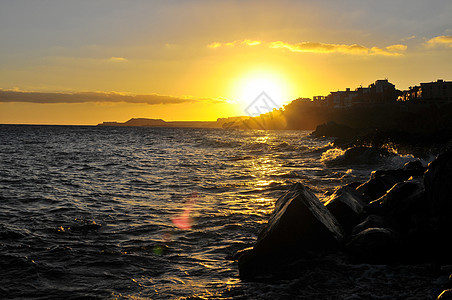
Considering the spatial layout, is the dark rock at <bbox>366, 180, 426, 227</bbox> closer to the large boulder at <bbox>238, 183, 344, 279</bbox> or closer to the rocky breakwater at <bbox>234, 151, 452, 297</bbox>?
the rocky breakwater at <bbox>234, 151, 452, 297</bbox>

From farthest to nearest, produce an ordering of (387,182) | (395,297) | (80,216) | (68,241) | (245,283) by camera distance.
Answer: (387,182), (80,216), (68,241), (245,283), (395,297)

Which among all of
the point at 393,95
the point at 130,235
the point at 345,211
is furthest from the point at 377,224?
the point at 393,95

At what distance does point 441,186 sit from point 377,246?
1983 mm

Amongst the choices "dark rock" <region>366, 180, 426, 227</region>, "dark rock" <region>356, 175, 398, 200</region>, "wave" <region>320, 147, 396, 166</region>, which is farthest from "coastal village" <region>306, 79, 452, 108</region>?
"dark rock" <region>366, 180, 426, 227</region>

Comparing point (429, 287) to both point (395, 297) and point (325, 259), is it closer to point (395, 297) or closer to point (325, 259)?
point (395, 297)

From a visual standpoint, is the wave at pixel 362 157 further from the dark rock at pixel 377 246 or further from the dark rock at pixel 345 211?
the dark rock at pixel 377 246

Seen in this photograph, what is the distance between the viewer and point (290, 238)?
7961mm

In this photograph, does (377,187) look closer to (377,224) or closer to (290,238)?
(377,224)

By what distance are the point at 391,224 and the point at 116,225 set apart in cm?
762

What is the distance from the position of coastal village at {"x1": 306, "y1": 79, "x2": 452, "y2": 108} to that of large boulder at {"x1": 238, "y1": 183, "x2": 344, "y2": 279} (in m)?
106

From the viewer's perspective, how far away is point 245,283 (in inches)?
275

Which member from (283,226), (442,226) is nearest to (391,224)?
(442,226)

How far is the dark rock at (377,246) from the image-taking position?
25.4ft

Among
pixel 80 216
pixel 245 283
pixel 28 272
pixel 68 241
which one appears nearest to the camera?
pixel 245 283
